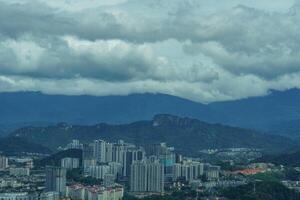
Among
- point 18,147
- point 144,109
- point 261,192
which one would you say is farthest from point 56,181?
point 144,109

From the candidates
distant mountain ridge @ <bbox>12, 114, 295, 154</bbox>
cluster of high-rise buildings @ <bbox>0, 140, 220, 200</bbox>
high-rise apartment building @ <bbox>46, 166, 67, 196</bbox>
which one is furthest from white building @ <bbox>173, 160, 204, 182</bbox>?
distant mountain ridge @ <bbox>12, 114, 295, 154</bbox>

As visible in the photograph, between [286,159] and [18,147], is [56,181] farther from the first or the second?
[18,147]

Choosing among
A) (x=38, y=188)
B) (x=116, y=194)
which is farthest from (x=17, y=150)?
(x=116, y=194)

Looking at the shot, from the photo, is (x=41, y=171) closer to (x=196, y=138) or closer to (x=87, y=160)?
(x=87, y=160)

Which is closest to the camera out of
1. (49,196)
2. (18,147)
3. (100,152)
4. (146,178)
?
(49,196)

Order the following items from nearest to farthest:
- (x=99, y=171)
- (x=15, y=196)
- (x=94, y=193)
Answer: (x=15, y=196)
(x=94, y=193)
(x=99, y=171)

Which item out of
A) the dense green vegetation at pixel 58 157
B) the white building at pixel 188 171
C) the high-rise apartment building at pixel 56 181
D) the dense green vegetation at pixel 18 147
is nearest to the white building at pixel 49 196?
the high-rise apartment building at pixel 56 181
